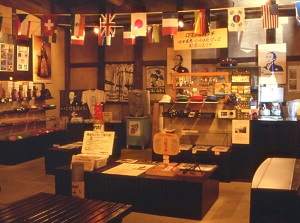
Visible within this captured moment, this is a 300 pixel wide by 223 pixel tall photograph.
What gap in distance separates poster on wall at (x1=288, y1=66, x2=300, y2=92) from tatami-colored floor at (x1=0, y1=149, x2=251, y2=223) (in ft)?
13.5

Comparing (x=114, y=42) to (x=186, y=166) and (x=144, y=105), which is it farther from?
(x=186, y=166)

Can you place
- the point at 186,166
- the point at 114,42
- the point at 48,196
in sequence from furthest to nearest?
the point at 114,42, the point at 186,166, the point at 48,196

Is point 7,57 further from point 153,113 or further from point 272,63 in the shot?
point 272,63

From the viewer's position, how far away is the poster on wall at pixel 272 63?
10383 millimetres

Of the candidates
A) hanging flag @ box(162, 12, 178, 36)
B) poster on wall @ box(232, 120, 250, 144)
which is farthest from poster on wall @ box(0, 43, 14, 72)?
poster on wall @ box(232, 120, 250, 144)

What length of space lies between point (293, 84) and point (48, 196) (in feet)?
27.5

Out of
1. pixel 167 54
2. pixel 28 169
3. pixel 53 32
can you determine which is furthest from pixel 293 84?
pixel 28 169

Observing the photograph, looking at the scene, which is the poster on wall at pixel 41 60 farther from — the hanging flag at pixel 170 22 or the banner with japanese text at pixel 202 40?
the hanging flag at pixel 170 22

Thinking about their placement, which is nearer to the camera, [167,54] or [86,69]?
[167,54]

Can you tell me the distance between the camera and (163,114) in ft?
27.4

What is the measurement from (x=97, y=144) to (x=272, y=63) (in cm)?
637

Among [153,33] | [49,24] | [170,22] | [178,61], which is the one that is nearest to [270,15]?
[170,22]

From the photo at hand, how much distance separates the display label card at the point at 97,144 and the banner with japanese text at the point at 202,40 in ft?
16.2

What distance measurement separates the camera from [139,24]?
8.70 m
